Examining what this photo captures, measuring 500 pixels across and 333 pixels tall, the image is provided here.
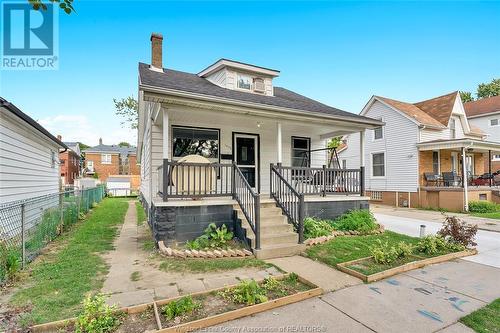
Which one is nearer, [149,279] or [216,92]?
[149,279]

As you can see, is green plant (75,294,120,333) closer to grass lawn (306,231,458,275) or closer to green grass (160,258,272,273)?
green grass (160,258,272,273)

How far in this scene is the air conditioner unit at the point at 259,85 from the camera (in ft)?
33.3

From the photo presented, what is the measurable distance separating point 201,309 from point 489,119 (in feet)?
97.8

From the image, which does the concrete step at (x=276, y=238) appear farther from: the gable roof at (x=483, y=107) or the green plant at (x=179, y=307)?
the gable roof at (x=483, y=107)

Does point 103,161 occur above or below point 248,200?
above

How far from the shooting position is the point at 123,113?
30562mm

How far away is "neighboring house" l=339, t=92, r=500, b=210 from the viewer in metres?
14.4

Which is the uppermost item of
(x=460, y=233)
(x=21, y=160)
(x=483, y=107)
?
(x=483, y=107)

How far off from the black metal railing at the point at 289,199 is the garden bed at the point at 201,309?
2278 mm

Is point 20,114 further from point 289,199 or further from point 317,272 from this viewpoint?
point 317,272

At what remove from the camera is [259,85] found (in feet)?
33.5

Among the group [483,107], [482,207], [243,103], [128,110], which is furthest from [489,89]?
[128,110]

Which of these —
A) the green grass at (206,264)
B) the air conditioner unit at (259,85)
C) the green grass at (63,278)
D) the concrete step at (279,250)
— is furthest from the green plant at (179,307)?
the air conditioner unit at (259,85)

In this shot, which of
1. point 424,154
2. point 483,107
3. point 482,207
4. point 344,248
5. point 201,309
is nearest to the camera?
point 201,309
